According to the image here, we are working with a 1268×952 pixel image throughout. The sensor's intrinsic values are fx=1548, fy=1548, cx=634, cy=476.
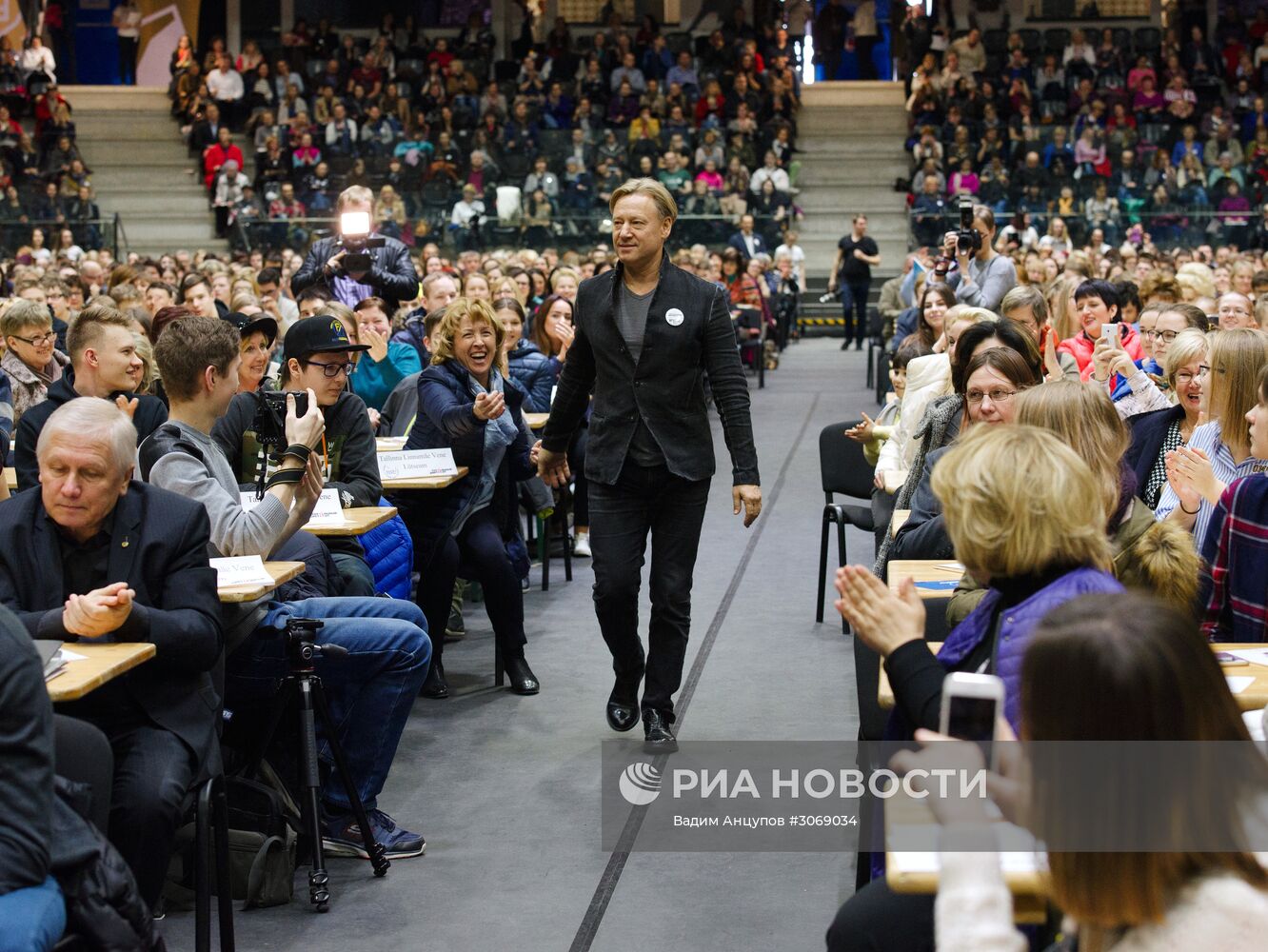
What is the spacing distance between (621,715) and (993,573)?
2634 millimetres

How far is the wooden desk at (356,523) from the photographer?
471 centimetres

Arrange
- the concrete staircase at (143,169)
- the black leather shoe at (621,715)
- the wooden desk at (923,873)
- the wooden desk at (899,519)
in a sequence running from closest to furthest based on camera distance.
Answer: the wooden desk at (923,873), the wooden desk at (899,519), the black leather shoe at (621,715), the concrete staircase at (143,169)

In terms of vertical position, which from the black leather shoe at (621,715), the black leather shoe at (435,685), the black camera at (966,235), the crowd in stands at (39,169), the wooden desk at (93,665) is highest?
the crowd in stands at (39,169)

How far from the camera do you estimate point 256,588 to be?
3.71 m

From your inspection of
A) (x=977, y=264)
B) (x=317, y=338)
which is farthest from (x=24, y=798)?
(x=977, y=264)

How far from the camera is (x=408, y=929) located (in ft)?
12.1

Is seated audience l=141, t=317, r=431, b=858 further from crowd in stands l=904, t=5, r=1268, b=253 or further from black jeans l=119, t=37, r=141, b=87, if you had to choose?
black jeans l=119, t=37, r=141, b=87

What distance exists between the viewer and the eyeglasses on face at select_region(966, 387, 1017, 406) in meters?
4.00

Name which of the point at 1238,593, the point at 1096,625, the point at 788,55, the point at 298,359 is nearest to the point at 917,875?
the point at 1096,625

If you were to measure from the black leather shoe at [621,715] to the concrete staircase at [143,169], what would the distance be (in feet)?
56.5

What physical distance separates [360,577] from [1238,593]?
273 centimetres

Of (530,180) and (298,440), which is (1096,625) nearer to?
(298,440)

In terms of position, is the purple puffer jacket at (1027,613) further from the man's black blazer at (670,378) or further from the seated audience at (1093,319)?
the seated audience at (1093,319)

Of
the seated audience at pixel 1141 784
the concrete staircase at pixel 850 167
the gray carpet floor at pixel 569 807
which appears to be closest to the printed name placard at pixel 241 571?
the gray carpet floor at pixel 569 807
